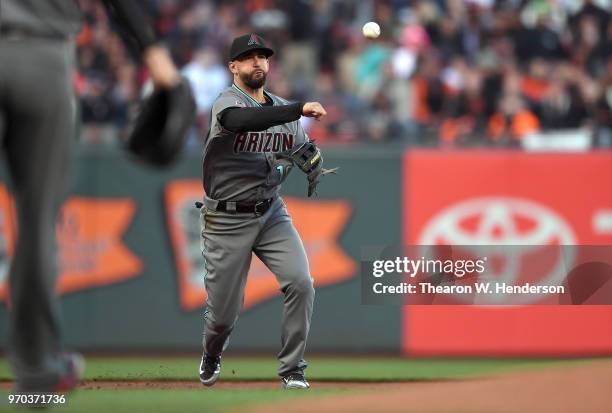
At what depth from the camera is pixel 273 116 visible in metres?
6.48

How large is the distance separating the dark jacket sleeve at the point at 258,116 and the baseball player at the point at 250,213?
10cm

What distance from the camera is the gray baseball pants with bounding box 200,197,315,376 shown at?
22.5 ft

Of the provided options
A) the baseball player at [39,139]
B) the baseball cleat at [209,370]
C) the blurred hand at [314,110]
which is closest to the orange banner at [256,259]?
the baseball cleat at [209,370]

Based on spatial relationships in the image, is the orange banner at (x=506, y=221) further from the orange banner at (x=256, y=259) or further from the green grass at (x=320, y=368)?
the orange banner at (x=256, y=259)

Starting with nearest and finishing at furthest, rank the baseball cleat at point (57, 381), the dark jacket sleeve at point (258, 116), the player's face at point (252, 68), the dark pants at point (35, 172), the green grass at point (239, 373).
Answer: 1. the dark pants at point (35, 172)
2. the baseball cleat at point (57, 381)
3. the green grass at point (239, 373)
4. the dark jacket sleeve at point (258, 116)
5. the player's face at point (252, 68)

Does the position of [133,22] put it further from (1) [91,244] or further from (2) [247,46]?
(1) [91,244]

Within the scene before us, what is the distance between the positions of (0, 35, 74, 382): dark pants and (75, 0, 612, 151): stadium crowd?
723cm

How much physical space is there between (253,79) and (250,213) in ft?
2.78

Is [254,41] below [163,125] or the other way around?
the other way around

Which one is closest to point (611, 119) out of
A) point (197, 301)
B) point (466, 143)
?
point (466, 143)

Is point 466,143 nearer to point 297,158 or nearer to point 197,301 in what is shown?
point 197,301

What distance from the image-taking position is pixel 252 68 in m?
6.95

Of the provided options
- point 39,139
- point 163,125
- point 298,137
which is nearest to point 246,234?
point 298,137

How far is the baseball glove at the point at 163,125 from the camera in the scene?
3697mm
